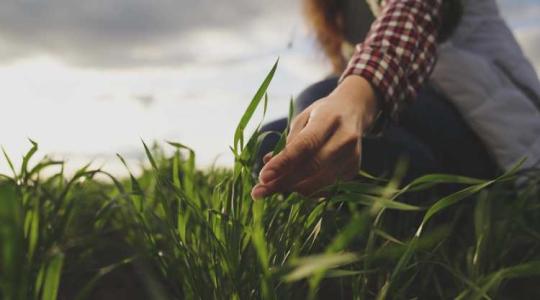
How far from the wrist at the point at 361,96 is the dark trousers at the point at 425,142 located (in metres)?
0.53

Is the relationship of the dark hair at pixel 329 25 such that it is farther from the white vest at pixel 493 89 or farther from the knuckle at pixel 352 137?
the knuckle at pixel 352 137

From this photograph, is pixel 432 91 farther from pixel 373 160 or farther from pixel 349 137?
pixel 349 137

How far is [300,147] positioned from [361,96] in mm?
301

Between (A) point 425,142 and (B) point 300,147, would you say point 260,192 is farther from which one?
(A) point 425,142

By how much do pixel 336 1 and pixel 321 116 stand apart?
153cm

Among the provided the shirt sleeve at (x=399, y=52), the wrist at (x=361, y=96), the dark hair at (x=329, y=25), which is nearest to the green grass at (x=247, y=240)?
the wrist at (x=361, y=96)

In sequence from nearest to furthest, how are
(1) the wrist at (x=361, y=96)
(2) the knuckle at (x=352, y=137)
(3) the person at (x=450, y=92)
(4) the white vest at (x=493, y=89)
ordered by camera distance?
1. (2) the knuckle at (x=352, y=137)
2. (1) the wrist at (x=361, y=96)
3. (3) the person at (x=450, y=92)
4. (4) the white vest at (x=493, y=89)

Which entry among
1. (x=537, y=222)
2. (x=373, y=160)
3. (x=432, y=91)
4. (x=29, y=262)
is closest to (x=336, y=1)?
(x=432, y=91)

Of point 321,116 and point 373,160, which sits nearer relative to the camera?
point 321,116

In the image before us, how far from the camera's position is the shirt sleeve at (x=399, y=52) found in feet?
3.79

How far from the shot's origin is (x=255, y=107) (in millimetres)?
806

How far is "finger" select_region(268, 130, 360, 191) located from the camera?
2.60 ft

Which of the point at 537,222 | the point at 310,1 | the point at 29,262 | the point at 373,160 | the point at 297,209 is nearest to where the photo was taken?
the point at 29,262

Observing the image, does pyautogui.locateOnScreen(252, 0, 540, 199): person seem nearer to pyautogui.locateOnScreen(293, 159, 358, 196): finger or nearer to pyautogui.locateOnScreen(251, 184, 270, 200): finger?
pyautogui.locateOnScreen(293, 159, 358, 196): finger
